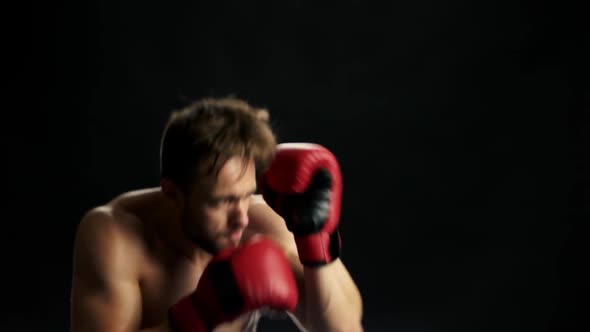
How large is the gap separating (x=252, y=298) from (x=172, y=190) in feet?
1.36

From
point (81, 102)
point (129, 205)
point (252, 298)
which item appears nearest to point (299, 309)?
point (252, 298)

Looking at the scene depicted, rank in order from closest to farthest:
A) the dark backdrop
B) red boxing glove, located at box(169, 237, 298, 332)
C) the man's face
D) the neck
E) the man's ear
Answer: red boxing glove, located at box(169, 237, 298, 332), the man's face, the man's ear, the neck, the dark backdrop

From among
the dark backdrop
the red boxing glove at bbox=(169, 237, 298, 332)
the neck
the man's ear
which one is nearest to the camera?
the red boxing glove at bbox=(169, 237, 298, 332)

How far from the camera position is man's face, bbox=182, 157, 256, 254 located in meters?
1.95

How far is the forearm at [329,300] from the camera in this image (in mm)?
2113

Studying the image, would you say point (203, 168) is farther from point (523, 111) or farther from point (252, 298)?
point (523, 111)

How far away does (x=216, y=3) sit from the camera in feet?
12.4

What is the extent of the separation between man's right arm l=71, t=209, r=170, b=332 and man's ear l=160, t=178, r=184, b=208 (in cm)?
16

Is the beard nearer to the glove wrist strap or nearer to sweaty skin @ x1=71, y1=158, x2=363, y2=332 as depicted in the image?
sweaty skin @ x1=71, y1=158, x2=363, y2=332

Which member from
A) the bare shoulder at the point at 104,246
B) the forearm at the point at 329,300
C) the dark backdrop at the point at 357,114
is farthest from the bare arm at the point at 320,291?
the dark backdrop at the point at 357,114

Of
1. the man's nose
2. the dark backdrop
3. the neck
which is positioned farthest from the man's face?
the dark backdrop

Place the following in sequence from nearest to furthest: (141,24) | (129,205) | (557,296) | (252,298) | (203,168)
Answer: (252,298) → (203,168) → (129,205) → (557,296) → (141,24)

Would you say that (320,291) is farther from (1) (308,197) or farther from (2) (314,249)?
(1) (308,197)

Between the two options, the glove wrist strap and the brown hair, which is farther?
the glove wrist strap
